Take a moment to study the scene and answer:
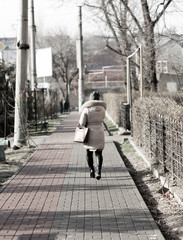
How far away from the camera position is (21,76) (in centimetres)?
1742

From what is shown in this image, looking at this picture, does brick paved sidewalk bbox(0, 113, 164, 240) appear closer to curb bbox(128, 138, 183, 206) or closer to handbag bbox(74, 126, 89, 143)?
curb bbox(128, 138, 183, 206)

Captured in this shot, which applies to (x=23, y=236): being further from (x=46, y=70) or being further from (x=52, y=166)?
(x=46, y=70)

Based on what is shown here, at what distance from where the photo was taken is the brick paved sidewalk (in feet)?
21.5

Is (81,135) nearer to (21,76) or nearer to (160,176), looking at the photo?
(160,176)

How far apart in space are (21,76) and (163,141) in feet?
25.7

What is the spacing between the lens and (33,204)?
8.36 m

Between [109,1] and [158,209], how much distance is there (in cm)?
1860

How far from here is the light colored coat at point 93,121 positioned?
34.0ft

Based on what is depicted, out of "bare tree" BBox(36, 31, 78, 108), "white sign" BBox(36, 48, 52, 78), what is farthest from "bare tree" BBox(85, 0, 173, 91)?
"bare tree" BBox(36, 31, 78, 108)

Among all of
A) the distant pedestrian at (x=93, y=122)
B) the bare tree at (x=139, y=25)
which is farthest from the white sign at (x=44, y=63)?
the distant pedestrian at (x=93, y=122)

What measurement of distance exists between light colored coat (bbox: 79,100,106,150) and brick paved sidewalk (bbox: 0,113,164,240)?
0.70 m

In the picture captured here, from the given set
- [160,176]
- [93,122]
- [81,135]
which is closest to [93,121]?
[93,122]

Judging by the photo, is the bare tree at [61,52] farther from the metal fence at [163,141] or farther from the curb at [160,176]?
the metal fence at [163,141]

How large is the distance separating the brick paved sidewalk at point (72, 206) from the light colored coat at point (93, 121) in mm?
704
